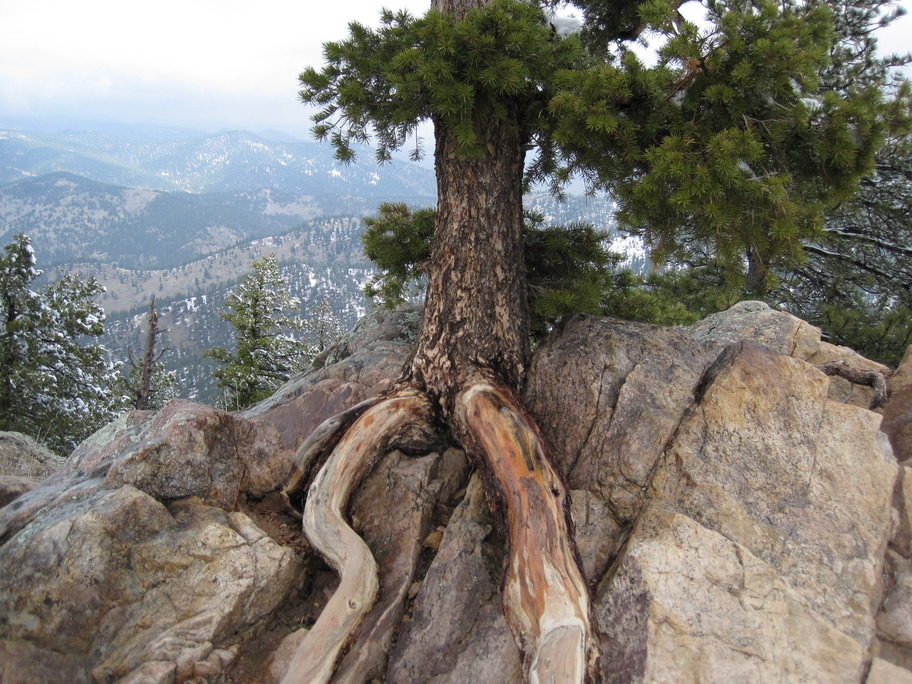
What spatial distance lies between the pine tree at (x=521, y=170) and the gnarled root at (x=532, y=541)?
0.02 m

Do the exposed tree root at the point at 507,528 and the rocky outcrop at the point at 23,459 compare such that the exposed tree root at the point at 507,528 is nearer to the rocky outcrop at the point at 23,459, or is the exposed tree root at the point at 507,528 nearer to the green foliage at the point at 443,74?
the green foliage at the point at 443,74

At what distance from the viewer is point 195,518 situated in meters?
5.21

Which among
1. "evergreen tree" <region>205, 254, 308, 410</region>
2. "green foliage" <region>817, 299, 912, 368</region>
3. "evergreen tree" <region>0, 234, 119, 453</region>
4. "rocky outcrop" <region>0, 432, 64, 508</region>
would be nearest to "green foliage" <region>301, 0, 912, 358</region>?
"green foliage" <region>817, 299, 912, 368</region>

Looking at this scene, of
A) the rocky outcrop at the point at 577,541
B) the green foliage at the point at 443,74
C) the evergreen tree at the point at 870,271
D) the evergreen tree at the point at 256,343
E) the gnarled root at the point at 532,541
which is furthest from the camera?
the evergreen tree at the point at 256,343

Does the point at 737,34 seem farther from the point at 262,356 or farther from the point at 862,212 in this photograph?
the point at 262,356

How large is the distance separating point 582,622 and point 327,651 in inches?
80.6

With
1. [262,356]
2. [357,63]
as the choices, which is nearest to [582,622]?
[357,63]

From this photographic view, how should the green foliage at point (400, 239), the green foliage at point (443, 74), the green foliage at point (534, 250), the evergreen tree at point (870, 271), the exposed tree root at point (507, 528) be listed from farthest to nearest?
the evergreen tree at point (870, 271) < the green foliage at point (400, 239) < the green foliage at point (534, 250) < the green foliage at point (443, 74) < the exposed tree root at point (507, 528)

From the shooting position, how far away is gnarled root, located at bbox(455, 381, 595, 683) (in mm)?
3871

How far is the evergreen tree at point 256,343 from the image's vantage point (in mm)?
22328

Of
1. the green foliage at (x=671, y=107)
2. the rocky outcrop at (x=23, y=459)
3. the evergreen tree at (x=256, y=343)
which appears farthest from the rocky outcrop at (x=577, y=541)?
the evergreen tree at (x=256, y=343)

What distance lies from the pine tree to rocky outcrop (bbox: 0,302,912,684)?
16.0 inches

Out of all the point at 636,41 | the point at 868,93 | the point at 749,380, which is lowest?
the point at 749,380

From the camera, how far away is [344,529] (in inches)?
199
